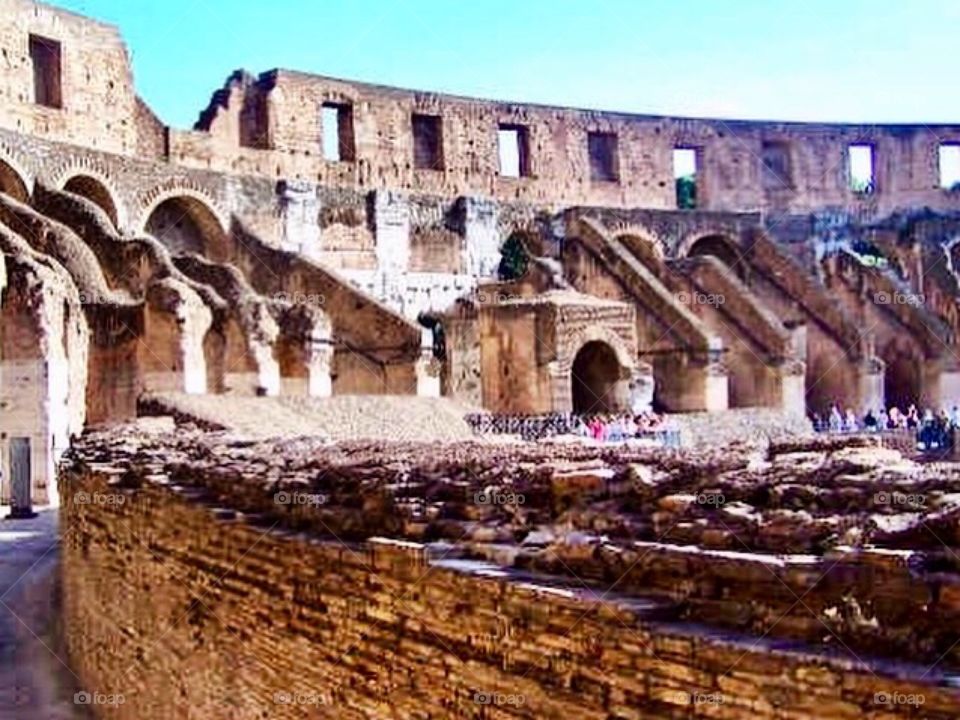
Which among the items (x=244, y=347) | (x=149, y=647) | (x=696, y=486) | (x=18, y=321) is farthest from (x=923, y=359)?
(x=696, y=486)

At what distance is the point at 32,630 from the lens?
13.8m

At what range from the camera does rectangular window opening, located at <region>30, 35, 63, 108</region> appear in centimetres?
2778

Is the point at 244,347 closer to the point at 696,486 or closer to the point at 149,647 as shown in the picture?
the point at 149,647

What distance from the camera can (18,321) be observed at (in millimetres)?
18828

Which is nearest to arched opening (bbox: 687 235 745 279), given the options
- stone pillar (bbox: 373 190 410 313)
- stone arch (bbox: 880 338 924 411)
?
stone arch (bbox: 880 338 924 411)

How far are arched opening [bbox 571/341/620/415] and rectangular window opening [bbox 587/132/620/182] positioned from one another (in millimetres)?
13588

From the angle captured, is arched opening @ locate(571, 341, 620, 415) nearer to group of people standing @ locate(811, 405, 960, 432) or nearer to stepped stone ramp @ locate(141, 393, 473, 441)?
stepped stone ramp @ locate(141, 393, 473, 441)

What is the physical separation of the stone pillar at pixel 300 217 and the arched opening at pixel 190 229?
73.2 inches

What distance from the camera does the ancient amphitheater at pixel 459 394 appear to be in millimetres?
4508

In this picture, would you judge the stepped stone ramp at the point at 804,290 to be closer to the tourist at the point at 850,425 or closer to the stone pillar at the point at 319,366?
the tourist at the point at 850,425

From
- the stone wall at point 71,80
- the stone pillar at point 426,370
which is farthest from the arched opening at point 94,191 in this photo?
the stone pillar at point 426,370

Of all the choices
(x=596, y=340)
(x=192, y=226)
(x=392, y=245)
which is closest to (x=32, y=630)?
(x=596, y=340)

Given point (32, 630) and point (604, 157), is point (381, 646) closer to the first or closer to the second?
point (32, 630)

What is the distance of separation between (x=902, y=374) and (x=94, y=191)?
20.8 m
